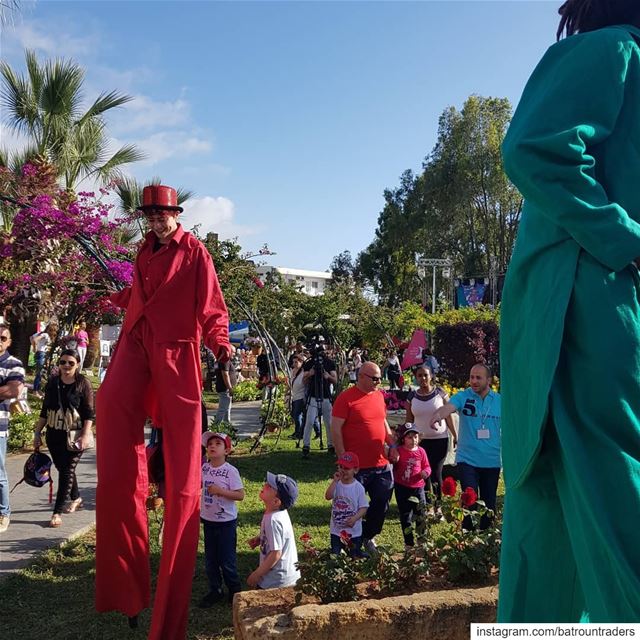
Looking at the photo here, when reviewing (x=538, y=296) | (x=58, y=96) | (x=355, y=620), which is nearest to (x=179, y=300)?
(x=355, y=620)

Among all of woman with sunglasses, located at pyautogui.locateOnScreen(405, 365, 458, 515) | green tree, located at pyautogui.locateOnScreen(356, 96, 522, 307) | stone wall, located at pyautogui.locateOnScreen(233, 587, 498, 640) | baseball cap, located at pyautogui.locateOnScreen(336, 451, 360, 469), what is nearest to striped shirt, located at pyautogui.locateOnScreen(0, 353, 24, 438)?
baseball cap, located at pyautogui.locateOnScreen(336, 451, 360, 469)

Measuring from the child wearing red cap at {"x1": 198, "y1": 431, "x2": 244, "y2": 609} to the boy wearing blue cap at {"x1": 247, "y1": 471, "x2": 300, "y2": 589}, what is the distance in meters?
0.27

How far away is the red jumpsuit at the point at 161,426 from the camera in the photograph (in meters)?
3.36

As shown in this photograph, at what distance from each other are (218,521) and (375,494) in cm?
151

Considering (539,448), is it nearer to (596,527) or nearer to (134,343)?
(596,527)

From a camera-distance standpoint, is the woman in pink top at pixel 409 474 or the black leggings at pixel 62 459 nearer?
the woman in pink top at pixel 409 474

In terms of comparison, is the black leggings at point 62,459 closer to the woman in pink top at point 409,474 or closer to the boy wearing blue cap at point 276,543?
the boy wearing blue cap at point 276,543

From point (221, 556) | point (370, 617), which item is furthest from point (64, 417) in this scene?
point (370, 617)

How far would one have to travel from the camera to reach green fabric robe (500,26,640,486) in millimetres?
1677

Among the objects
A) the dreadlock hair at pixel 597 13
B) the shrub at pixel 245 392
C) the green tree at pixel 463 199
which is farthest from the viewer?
the green tree at pixel 463 199

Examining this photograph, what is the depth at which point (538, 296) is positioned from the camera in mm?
A: 1788

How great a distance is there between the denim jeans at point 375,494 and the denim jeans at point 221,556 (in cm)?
132

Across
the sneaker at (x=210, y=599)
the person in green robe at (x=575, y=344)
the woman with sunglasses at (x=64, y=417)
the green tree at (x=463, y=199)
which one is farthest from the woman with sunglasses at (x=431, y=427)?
the green tree at (x=463, y=199)

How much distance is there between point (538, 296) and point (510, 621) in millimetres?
874
